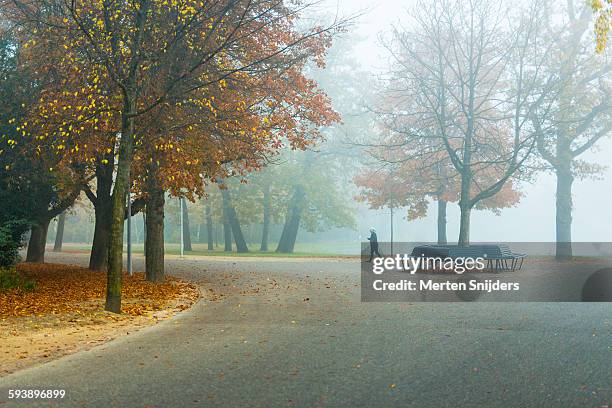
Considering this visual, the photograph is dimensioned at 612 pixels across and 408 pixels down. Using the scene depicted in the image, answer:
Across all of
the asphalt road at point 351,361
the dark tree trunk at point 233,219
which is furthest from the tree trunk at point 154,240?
the dark tree trunk at point 233,219

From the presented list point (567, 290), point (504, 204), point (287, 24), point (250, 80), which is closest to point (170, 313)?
point (250, 80)

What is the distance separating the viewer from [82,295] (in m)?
17.3

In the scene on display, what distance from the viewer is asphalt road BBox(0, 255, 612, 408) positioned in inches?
269

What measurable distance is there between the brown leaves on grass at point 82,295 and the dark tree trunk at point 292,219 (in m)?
26.2

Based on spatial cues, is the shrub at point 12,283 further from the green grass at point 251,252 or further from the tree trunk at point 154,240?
the green grass at point 251,252

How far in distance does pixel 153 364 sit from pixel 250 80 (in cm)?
1284

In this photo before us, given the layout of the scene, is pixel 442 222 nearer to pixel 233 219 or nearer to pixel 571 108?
pixel 571 108

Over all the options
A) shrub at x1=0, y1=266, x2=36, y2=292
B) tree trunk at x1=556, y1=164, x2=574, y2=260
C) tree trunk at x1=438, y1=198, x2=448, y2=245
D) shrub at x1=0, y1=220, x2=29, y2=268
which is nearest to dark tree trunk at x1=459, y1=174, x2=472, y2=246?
tree trunk at x1=556, y1=164, x2=574, y2=260

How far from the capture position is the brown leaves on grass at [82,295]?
14.5 metres

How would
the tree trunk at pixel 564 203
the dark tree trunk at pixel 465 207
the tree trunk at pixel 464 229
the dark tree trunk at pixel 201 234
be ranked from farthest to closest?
the dark tree trunk at pixel 201 234
the tree trunk at pixel 564 203
the tree trunk at pixel 464 229
the dark tree trunk at pixel 465 207

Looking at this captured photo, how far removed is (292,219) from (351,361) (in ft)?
140

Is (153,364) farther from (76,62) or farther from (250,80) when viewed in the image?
(250,80)

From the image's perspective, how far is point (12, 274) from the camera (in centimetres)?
1881

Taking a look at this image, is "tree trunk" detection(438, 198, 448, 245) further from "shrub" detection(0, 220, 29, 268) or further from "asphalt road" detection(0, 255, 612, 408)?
"asphalt road" detection(0, 255, 612, 408)
